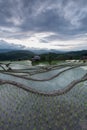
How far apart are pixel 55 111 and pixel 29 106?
1053 millimetres

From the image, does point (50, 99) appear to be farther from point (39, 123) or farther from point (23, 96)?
point (39, 123)

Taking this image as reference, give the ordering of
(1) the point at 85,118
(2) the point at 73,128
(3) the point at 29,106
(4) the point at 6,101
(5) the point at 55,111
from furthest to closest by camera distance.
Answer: (4) the point at 6,101, (3) the point at 29,106, (5) the point at 55,111, (1) the point at 85,118, (2) the point at 73,128

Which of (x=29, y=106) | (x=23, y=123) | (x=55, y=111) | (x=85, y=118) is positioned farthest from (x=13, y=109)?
(x=85, y=118)

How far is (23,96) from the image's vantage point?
22.1 feet

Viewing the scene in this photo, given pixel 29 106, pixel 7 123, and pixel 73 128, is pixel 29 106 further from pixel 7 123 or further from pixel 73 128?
pixel 73 128

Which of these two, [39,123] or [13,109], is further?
[13,109]

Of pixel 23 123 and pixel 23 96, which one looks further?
pixel 23 96

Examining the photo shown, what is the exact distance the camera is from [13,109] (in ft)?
17.8

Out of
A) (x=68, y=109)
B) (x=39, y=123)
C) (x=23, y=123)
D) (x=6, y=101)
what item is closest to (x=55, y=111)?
(x=68, y=109)

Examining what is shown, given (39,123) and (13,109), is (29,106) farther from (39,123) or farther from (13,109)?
(39,123)

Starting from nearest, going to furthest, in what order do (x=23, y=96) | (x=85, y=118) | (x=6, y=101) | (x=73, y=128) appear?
1. (x=73, y=128)
2. (x=85, y=118)
3. (x=6, y=101)
4. (x=23, y=96)

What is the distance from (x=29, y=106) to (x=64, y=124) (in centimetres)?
170

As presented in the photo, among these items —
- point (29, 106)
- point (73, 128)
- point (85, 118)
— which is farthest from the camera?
point (29, 106)

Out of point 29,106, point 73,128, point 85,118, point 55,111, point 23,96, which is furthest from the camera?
point 23,96
